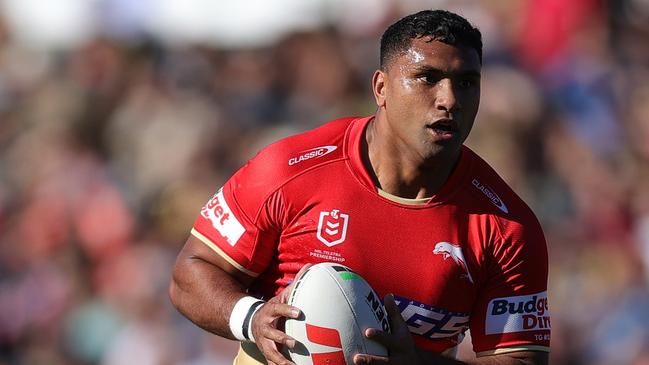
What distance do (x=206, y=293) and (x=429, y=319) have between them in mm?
906

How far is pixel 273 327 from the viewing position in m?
4.96

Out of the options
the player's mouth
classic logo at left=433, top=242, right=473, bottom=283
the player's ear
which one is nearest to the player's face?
the player's mouth

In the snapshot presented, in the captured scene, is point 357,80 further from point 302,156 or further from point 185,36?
point 302,156

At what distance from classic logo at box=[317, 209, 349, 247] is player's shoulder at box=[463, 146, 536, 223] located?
1.83ft

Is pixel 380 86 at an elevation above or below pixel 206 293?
above

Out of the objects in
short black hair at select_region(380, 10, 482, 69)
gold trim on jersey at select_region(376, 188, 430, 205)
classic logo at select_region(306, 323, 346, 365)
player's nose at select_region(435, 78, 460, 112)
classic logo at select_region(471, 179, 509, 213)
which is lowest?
classic logo at select_region(306, 323, 346, 365)

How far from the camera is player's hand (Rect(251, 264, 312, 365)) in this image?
16.0 feet

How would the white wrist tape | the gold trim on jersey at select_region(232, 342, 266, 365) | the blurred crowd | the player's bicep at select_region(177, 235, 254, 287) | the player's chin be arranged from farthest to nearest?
1. the blurred crowd
2. the gold trim on jersey at select_region(232, 342, 266, 365)
3. the player's bicep at select_region(177, 235, 254, 287)
4. the white wrist tape
5. the player's chin

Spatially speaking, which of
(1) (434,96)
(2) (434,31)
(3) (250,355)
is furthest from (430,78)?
(3) (250,355)

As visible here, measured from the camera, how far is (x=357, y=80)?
11.8 m

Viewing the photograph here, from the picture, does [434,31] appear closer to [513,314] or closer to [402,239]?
[402,239]

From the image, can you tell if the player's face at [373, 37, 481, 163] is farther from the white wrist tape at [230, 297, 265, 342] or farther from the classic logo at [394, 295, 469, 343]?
the white wrist tape at [230, 297, 265, 342]

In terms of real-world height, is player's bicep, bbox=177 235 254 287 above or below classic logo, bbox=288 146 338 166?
below

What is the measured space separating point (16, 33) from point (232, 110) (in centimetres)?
414
